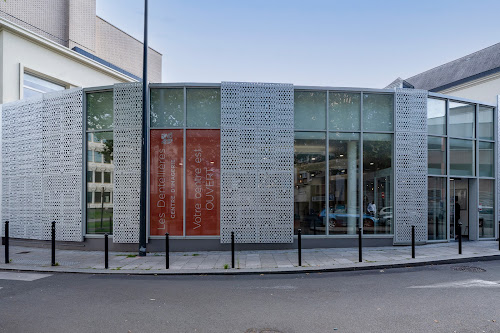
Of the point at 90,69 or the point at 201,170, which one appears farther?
the point at 90,69

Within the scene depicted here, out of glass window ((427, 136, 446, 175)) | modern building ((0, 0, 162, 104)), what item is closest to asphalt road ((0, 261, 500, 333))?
glass window ((427, 136, 446, 175))

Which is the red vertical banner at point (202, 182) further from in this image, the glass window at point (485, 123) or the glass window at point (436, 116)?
the glass window at point (485, 123)

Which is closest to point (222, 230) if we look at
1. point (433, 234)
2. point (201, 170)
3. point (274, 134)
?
point (201, 170)

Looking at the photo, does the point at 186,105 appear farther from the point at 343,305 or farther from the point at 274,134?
the point at 343,305

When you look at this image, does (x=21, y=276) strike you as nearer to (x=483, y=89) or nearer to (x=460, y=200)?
(x=460, y=200)

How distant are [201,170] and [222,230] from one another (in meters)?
2.19

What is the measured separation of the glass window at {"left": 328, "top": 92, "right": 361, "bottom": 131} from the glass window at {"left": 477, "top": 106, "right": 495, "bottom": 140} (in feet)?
19.5

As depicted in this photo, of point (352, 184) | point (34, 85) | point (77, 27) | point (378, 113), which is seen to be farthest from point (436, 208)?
point (77, 27)

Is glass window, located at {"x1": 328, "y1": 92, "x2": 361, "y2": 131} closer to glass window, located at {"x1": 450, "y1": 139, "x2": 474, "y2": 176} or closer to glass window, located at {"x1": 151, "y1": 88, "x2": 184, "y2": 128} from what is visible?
glass window, located at {"x1": 450, "y1": 139, "x2": 474, "y2": 176}

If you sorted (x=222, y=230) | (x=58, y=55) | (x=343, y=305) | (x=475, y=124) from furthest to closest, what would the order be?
(x=58, y=55) → (x=475, y=124) → (x=222, y=230) → (x=343, y=305)

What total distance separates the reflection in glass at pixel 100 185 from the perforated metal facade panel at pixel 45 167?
351mm

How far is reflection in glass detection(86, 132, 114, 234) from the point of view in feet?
36.2

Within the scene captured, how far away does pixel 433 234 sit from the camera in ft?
39.1

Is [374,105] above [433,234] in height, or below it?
above
